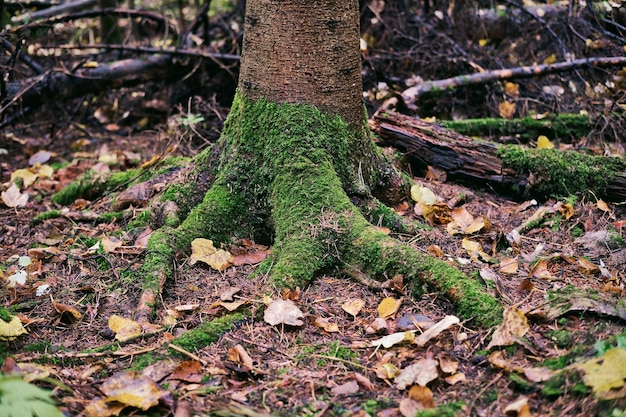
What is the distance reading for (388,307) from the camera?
2.75 meters

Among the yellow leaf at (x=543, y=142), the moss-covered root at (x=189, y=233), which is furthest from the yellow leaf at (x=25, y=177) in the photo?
the yellow leaf at (x=543, y=142)

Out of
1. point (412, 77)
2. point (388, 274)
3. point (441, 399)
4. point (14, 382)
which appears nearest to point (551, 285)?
point (388, 274)

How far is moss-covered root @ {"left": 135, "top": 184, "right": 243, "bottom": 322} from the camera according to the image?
3.03 meters

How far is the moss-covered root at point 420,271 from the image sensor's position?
2.58 meters

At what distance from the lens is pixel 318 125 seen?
133 inches

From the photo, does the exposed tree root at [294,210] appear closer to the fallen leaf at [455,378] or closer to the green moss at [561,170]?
the fallen leaf at [455,378]

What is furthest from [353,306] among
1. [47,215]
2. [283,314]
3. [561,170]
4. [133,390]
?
[47,215]

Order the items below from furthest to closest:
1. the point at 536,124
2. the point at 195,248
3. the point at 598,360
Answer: the point at 536,124 → the point at 195,248 → the point at 598,360

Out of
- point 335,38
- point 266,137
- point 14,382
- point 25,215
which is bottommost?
point 25,215

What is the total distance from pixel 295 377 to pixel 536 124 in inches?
144

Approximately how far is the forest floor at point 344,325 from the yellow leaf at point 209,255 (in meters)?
0.05

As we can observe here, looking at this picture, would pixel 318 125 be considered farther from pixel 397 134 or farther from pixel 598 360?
pixel 598 360

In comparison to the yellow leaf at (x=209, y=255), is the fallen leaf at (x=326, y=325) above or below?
below

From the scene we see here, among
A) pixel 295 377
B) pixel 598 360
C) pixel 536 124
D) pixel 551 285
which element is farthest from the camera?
pixel 536 124
